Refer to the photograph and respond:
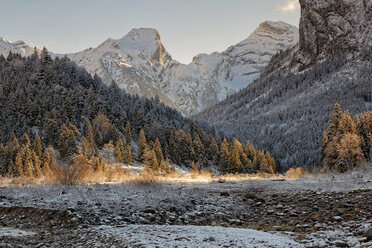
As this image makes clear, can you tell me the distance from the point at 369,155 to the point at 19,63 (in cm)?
10281

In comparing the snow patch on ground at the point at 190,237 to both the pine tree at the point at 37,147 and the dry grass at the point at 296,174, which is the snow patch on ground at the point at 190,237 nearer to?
the dry grass at the point at 296,174

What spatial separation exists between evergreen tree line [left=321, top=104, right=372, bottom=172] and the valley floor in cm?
4105

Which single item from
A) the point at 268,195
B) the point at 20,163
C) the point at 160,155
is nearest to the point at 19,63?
the point at 20,163

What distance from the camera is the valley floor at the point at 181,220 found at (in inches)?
311

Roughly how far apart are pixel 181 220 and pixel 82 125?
74.0m

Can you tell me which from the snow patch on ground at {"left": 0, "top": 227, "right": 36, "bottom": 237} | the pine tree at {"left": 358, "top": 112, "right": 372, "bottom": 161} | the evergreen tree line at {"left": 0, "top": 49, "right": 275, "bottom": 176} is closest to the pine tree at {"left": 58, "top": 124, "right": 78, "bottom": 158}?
the evergreen tree line at {"left": 0, "top": 49, "right": 275, "bottom": 176}

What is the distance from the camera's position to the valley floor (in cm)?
789

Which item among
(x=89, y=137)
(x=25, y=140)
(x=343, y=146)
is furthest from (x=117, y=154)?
(x=343, y=146)

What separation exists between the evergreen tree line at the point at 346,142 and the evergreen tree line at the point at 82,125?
27.9 m

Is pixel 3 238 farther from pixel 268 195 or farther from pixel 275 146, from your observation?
pixel 275 146

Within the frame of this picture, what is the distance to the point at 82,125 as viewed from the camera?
263 feet

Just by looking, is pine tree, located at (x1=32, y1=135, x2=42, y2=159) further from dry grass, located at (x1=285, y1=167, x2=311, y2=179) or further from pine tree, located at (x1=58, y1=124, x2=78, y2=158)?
dry grass, located at (x1=285, y1=167, x2=311, y2=179)

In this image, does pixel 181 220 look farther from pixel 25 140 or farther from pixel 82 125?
pixel 82 125

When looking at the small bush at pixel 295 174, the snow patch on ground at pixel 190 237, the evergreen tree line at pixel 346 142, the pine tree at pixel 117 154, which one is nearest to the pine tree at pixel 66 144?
the pine tree at pixel 117 154
